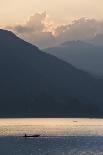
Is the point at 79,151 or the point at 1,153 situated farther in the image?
the point at 79,151

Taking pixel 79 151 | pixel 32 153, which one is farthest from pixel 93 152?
pixel 32 153

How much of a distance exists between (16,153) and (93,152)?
24.4 metres

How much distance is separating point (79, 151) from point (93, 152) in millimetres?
5526

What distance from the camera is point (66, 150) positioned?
19912cm

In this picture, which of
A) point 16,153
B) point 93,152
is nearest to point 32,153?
point 16,153

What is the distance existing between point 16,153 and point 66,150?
2099 centimetres

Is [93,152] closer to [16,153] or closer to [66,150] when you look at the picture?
[66,150]

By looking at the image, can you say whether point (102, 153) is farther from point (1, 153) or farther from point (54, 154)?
point (1, 153)

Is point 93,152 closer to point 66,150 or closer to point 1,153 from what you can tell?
point 66,150

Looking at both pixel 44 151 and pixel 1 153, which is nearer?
pixel 1 153

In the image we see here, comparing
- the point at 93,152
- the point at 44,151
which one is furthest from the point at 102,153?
the point at 44,151

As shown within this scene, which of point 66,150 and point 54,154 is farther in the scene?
point 66,150

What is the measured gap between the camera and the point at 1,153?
182 meters

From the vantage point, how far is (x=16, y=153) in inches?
7274
